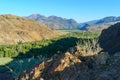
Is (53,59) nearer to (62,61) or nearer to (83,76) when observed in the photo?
(62,61)

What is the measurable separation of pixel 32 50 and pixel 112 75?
64886 mm

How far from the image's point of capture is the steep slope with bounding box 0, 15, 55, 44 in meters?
134

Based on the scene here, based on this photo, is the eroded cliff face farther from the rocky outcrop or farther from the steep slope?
the steep slope

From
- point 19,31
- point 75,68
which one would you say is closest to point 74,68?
point 75,68

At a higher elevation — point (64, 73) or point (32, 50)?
point (64, 73)

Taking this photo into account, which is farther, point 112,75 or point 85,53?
point 85,53

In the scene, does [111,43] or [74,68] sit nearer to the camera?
[74,68]

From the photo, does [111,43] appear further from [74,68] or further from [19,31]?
[19,31]

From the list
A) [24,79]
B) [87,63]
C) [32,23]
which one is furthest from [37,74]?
[32,23]

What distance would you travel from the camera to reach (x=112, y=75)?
28.7ft

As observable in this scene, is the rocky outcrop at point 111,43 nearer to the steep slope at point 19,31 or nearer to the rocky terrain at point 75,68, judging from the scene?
the rocky terrain at point 75,68

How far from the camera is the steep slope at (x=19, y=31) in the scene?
134 m

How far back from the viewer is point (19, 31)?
14388cm

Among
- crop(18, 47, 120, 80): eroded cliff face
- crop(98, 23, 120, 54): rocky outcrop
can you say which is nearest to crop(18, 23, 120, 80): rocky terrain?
crop(18, 47, 120, 80): eroded cliff face
